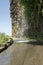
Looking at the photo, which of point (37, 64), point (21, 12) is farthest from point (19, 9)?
point (37, 64)

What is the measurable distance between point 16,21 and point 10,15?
515 mm

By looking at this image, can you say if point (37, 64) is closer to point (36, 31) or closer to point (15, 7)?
point (36, 31)

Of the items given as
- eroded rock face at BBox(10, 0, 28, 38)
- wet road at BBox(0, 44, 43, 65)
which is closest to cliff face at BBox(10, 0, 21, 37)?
eroded rock face at BBox(10, 0, 28, 38)

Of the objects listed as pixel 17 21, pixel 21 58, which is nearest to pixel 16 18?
pixel 17 21

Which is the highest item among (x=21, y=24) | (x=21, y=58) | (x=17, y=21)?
(x=17, y=21)

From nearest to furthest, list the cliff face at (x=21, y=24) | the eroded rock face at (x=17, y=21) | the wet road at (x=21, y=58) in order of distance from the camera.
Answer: the wet road at (x=21, y=58), the cliff face at (x=21, y=24), the eroded rock face at (x=17, y=21)

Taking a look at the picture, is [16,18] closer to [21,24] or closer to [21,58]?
[21,24]

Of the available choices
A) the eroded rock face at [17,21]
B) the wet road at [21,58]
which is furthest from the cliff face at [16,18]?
the wet road at [21,58]

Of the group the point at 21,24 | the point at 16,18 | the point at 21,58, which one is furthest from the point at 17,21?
the point at 21,58

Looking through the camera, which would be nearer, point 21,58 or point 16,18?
point 21,58

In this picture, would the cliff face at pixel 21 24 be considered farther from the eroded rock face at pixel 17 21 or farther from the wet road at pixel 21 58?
the wet road at pixel 21 58

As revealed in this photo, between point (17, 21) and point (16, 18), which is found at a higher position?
point (16, 18)

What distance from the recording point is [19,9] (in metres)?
10.2

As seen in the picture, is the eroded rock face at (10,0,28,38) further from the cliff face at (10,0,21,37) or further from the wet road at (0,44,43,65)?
the wet road at (0,44,43,65)
